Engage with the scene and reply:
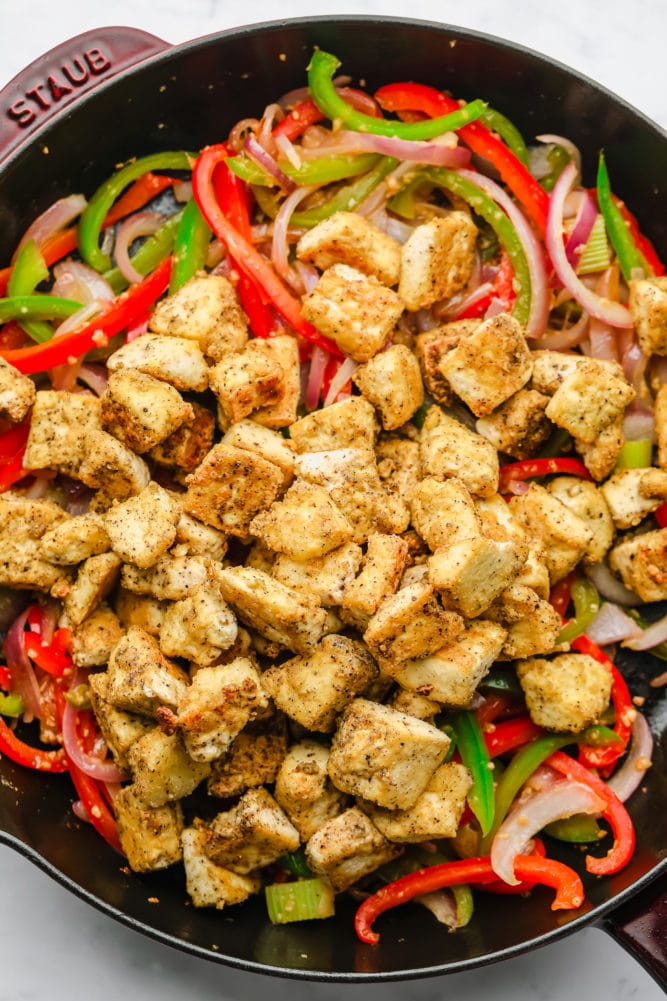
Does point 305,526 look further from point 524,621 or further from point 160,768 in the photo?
point 160,768

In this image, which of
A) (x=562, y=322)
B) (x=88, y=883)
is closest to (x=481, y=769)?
(x=88, y=883)

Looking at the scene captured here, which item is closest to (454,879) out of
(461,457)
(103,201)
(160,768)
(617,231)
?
(160,768)

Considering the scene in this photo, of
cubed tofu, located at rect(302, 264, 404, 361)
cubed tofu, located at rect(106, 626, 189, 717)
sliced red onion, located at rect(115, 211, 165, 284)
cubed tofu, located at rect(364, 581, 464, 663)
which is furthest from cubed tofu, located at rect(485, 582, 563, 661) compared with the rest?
sliced red onion, located at rect(115, 211, 165, 284)

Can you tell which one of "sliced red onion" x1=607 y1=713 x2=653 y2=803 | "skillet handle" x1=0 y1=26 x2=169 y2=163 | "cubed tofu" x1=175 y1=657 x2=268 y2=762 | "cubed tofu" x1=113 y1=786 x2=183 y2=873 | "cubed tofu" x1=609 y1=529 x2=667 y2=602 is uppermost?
"skillet handle" x1=0 y1=26 x2=169 y2=163

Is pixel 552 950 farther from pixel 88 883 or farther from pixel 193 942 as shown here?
pixel 88 883

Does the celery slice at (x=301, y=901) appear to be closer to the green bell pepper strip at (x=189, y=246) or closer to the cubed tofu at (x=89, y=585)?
the cubed tofu at (x=89, y=585)

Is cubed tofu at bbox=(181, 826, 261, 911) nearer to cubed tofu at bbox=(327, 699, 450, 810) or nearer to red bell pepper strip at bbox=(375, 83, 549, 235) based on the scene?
cubed tofu at bbox=(327, 699, 450, 810)
